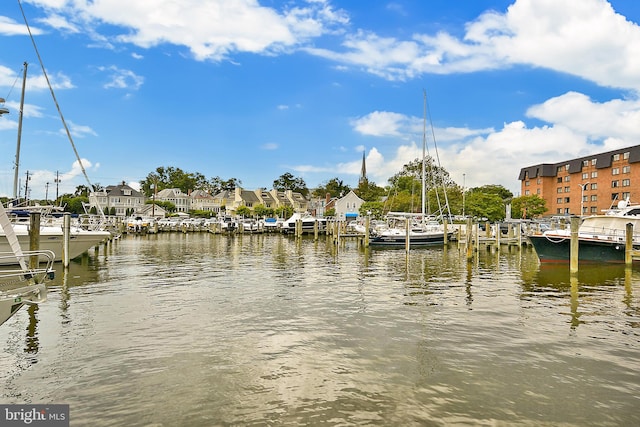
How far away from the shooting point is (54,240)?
24.8 m

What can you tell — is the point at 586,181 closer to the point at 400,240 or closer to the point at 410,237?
the point at 410,237

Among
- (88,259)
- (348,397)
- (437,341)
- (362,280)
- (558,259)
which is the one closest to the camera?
(348,397)

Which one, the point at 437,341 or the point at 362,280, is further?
the point at 362,280

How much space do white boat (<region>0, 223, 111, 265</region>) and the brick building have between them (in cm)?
6769

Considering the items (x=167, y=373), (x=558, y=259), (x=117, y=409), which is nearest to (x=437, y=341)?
(x=167, y=373)

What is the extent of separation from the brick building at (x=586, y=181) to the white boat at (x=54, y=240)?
67.7 meters

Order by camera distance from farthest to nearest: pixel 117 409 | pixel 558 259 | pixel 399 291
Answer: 1. pixel 558 259
2. pixel 399 291
3. pixel 117 409

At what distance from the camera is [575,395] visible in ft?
25.7

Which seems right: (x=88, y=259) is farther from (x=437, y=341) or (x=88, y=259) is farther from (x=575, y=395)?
(x=575, y=395)

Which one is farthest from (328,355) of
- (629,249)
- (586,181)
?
(586,181)

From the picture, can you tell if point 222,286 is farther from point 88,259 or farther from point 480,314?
point 88,259

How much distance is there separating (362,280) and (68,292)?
1288 cm

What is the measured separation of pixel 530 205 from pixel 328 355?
91463 millimetres

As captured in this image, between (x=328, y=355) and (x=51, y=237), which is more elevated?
(x=51, y=237)
